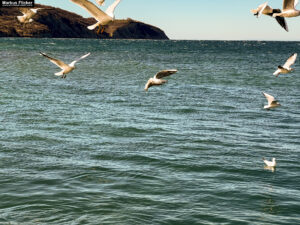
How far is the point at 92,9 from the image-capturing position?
860 centimetres

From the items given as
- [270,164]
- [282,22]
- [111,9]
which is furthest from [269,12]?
[270,164]

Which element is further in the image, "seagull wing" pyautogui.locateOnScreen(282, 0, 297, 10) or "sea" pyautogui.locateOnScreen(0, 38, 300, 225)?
"sea" pyautogui.locateOnScreen(0, 38, 300, 225)

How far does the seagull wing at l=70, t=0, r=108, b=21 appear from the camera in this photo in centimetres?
799

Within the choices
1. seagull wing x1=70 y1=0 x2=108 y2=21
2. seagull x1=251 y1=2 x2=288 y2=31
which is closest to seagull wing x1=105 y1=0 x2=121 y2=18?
seagull wing x1=70 y1=0 x2=108 y2=21

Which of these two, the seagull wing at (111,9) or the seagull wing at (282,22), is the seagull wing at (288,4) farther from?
the seagull wing at (111,9)

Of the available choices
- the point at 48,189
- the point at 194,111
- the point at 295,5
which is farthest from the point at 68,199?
the point at 194,111

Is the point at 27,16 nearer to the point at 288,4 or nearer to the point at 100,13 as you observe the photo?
the point at 100,13

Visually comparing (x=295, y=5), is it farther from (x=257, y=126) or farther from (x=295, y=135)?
(x=257, y=126)

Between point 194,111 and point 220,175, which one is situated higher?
point 194,111

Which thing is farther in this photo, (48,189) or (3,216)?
(48,189)

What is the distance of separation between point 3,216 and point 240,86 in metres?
30.7

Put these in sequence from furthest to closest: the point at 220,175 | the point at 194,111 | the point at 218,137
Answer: the point at 194,111
the point at 218,137
the point at 220,175

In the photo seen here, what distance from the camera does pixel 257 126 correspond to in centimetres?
2081

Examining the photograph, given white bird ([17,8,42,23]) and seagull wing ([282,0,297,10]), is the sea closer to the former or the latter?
white bird ([17,8,42,23])
